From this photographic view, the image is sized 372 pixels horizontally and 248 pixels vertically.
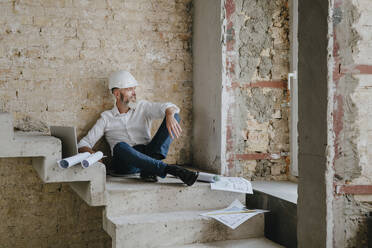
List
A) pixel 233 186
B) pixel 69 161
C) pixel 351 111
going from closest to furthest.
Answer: pixel 351 111 < pixel 69 161 < pixel 233 186

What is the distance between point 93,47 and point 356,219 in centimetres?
288

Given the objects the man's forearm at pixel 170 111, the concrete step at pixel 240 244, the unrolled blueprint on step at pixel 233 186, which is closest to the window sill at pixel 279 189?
the unrolled blueprint on step at pixel 233 186

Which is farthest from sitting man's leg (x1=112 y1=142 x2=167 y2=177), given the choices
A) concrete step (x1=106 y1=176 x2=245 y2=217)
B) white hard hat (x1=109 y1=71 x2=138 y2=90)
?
white hard hat (x1=109 y1=71 x2=138 y2=90)

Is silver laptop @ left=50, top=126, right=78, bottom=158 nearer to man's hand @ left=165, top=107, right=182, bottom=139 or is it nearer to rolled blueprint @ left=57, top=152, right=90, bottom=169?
rolled blueprint @ left=57, top=152, right=90, bottom=169

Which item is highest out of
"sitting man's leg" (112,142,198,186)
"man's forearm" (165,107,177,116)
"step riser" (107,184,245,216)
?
"man's forearm" (165,107,177,116)

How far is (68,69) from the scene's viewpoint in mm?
3756

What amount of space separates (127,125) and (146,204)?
0.99 meters

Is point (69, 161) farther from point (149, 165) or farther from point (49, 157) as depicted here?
point (149, 165)

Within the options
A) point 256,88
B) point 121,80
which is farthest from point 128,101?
point 256,88

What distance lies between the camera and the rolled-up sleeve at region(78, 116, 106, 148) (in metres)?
3.59

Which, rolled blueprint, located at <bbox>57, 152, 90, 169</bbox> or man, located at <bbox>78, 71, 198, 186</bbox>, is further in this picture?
man, located at <bbox>78, 71, 198, 186</bbox>

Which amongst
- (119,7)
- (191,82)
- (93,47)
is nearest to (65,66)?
(93,47)

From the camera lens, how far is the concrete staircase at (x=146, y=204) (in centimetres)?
266

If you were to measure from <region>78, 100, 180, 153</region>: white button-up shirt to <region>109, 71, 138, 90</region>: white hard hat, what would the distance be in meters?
0.22
